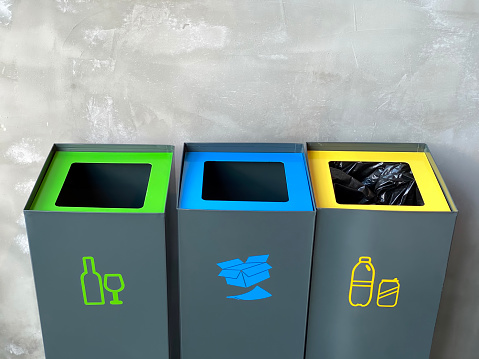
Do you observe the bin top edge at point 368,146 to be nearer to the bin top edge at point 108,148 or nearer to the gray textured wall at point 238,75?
the gray textured wall at point 238,75

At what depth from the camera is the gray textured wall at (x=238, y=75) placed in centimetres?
167

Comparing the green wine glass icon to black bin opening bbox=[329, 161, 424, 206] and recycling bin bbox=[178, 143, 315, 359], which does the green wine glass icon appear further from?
black bin opening bbox=[329, 161, 424, 206]

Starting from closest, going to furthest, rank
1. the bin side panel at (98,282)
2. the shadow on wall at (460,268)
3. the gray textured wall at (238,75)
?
1. the bin side panel at (98,282)
2. the gray textured wall at (238,75)
3. the shadow on wall at (460,268)

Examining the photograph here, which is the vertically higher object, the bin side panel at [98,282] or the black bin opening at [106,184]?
the black bin opening at [106,184]

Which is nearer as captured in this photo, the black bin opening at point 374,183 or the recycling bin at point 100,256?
the recycling bin at point 100,256

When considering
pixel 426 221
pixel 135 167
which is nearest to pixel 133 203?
pixel 135 167

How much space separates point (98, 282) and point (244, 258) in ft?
1.43

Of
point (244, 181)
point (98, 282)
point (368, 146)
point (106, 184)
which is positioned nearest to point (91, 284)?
point (98, 282)

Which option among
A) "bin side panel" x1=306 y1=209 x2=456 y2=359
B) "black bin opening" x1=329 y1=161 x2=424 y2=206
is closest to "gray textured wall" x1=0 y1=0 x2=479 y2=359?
"black bin opening" x1=329 y1=161 x2=424 y2=206

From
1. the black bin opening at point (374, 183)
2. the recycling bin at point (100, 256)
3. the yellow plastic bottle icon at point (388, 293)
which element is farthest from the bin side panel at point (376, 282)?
the recycling bin at point (100, 256)

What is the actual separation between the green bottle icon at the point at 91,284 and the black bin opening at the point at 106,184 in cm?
26

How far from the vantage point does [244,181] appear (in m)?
1.77

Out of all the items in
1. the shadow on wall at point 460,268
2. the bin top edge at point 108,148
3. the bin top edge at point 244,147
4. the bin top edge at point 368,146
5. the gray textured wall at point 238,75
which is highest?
the gray textured wall at point 238,75

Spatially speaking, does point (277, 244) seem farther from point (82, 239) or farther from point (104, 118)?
point (104, 118)
